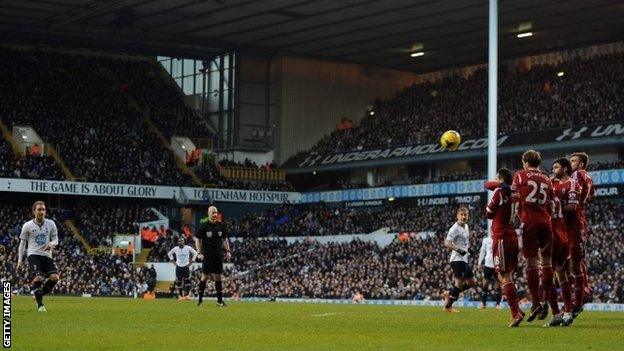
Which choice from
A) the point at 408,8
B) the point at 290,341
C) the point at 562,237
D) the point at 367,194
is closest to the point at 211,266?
the point at 562,237

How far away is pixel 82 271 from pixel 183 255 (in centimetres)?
1556

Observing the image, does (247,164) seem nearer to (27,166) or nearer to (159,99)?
(159,99)

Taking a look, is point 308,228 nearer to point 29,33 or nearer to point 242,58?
point 242,58

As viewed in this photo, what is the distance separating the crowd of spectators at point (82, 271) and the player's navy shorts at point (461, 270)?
28680 mm

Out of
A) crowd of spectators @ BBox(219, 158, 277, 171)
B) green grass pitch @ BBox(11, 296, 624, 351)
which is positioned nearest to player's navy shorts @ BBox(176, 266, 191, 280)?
green grass pitch @ BBox(11, 296, 624, 351)

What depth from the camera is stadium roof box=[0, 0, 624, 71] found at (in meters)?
56.2

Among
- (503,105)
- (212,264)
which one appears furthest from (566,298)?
(503,105)

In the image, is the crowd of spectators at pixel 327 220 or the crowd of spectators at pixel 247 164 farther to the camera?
the crowd of spectators at pixel 247 164

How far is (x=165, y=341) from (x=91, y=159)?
5049 centimetres

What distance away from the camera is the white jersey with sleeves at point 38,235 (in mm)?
22016

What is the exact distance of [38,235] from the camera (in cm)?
2206

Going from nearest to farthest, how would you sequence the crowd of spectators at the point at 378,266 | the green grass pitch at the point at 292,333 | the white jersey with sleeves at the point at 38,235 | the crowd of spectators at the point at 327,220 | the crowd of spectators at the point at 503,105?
the green grass pitch at the point at 292,333 < the white jersey with sleeves at the point at 38,235 < the crowd of spectators at the point at 378,266 < the crowd of spectators at the point at 503,105 < the crowd of spectators at the point at 327,220

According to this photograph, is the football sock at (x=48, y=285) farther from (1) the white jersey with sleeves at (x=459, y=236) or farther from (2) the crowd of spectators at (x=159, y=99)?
(2) the crowd of spectators at (x=159, y=99)

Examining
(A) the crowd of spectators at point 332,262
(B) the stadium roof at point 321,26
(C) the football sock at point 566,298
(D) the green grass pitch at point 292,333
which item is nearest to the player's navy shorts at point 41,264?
(D) the green grass pitch at point 292,333
